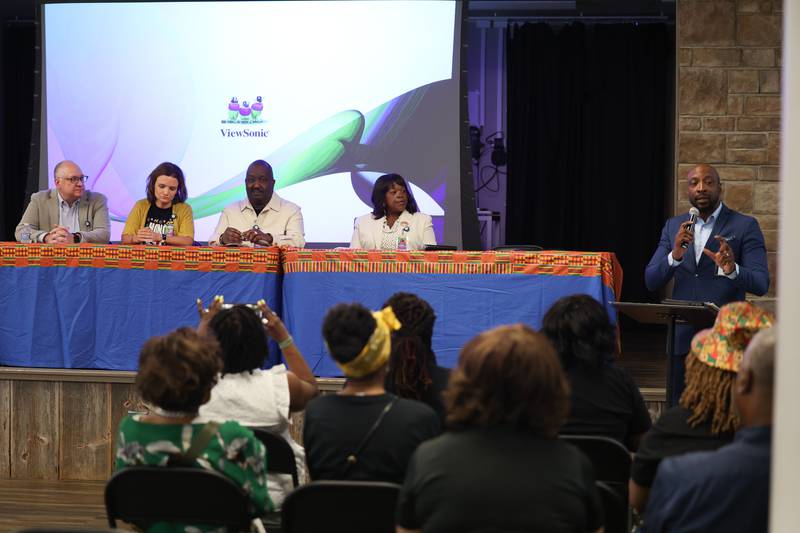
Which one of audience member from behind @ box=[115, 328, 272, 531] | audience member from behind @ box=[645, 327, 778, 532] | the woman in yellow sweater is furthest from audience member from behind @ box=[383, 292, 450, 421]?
the woman in yellow sweater

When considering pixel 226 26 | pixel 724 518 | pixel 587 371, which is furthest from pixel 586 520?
A: pixel 226 26

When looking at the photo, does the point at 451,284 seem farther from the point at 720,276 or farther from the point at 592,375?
the point at 592,375

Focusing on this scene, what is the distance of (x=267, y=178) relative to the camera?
6.03 m

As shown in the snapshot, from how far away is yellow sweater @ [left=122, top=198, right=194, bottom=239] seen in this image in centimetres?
564

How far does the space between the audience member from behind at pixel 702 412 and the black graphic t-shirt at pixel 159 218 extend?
369 centimetres

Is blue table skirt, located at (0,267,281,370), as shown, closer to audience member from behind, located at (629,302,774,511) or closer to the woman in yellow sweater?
the woman in yellow sweater

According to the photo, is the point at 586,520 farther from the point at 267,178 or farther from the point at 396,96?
the point at 396,96

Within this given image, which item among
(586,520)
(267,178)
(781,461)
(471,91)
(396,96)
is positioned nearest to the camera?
(781,461)

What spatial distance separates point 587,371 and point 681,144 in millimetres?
3834

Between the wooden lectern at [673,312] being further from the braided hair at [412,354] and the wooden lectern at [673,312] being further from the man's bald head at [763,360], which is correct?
the man's bald head at [763,360]

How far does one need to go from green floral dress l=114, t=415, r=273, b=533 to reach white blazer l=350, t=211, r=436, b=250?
3222 mm

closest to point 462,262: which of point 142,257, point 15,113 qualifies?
point 142,257

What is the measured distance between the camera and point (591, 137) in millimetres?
9062

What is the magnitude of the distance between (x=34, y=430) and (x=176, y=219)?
1428 millimetres
